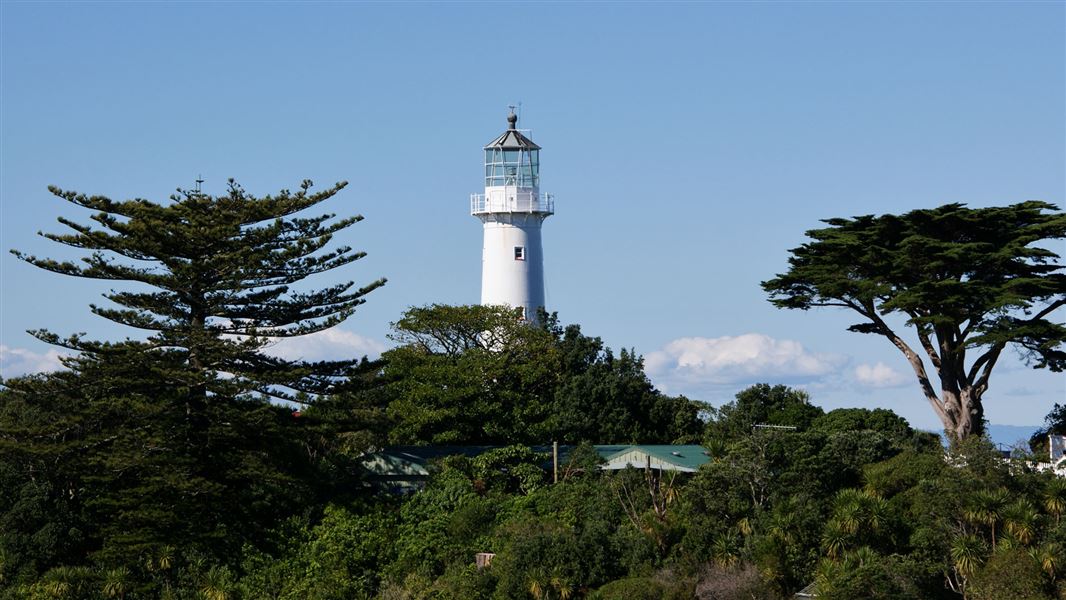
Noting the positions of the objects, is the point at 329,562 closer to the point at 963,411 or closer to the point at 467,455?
the point at 467,455

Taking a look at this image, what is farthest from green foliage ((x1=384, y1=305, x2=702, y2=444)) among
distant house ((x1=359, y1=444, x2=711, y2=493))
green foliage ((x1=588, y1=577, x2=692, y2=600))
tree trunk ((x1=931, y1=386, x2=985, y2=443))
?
green foliage ((x1=588, y1=577, x2=692, y2=600))

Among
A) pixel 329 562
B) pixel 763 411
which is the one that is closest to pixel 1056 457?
pixel 763 411

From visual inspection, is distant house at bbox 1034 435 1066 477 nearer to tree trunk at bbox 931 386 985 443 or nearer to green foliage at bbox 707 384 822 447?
tree trunk at bbox 931 386 985 443

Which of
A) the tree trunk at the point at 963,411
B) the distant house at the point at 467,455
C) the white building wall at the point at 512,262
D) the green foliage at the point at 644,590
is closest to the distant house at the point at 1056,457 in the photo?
the tree trunk at the point at 963,411

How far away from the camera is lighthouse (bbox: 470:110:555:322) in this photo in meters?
41.6

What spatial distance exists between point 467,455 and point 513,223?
10.6 meters

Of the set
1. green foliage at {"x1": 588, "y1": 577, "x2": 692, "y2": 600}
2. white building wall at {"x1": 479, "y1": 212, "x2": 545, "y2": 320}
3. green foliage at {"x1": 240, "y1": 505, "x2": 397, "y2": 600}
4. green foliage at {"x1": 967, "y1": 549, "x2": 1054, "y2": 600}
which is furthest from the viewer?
white building wall at {"x1": 479, "y1": 212, "x2": 545, "y2": 320}

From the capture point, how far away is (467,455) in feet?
107

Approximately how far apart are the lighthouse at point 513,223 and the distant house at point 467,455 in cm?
840

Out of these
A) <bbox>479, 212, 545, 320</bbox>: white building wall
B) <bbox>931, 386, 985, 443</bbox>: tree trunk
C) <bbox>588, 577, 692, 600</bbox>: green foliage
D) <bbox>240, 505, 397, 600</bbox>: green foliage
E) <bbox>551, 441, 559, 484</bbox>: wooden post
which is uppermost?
<bbox>479, 212, 545, 320</bbox>: white building wall

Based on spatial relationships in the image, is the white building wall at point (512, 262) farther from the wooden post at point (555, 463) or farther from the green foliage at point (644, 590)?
the green foliage at point (644, 590)

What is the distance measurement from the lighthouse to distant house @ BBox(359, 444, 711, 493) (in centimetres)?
840

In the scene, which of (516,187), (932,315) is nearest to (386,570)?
(932,315)

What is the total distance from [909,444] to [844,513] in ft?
18.6
